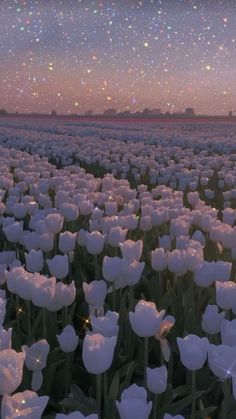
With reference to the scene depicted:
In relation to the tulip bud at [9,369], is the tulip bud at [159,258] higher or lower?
lower

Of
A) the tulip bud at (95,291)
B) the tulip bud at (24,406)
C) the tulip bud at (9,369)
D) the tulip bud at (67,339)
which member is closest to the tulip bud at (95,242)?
the tulip bud at (95,291)

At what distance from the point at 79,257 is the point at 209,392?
2203 millimetres

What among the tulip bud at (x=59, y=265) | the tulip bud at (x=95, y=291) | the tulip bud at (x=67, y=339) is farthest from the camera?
the tulip bud at (x=59, y=265)

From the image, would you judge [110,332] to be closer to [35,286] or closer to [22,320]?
[35,286]

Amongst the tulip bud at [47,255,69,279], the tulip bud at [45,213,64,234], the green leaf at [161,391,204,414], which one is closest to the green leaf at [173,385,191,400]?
the green leaf at [161,391,204,414]

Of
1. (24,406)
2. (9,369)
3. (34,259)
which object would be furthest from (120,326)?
(24,406)

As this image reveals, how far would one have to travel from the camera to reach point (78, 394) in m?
2.62

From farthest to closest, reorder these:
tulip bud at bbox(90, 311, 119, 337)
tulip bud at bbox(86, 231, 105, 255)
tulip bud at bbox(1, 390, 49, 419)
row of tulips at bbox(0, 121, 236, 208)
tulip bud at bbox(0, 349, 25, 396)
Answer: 1. row of tulips at bbox(0, 121, 236, 208)
2. tulip bud at bbox(86, 231, 105, 255)
3. tulip bud at bbox(90, 311, 119, 337)
4. tulip bud at bbox(0, 349, 25, 396)
5. tulip bud at bbox(1, 390, 49, 419)

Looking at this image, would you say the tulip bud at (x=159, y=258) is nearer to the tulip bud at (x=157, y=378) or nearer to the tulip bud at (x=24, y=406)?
the tulip bud at (x=157, y=378)

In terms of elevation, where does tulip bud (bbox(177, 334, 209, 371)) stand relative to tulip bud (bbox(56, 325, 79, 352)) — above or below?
above

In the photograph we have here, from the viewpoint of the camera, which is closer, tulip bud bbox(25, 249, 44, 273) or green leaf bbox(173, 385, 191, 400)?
green leaf bbox(173, 385, 191, 400)

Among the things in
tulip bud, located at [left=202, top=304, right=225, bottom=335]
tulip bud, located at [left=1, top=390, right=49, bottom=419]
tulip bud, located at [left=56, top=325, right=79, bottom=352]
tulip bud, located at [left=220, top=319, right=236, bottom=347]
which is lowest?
tulip bud, located at [left=56, top=325, right=79, bottom=352]

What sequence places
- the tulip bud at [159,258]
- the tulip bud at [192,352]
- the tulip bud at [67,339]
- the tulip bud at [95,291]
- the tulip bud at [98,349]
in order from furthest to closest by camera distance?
1. the tulip bud at [159,258]
2. the tulip bud at [95,291]
3. the tulip bud at [67,339]
4. the tulip bud at [192,352]
5. the tulip bud at [98,349]

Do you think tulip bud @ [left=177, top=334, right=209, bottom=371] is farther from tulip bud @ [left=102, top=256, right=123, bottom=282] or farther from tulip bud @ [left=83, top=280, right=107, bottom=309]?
tulip bud @ [left=102, top=256, right=123, bottom=282]
